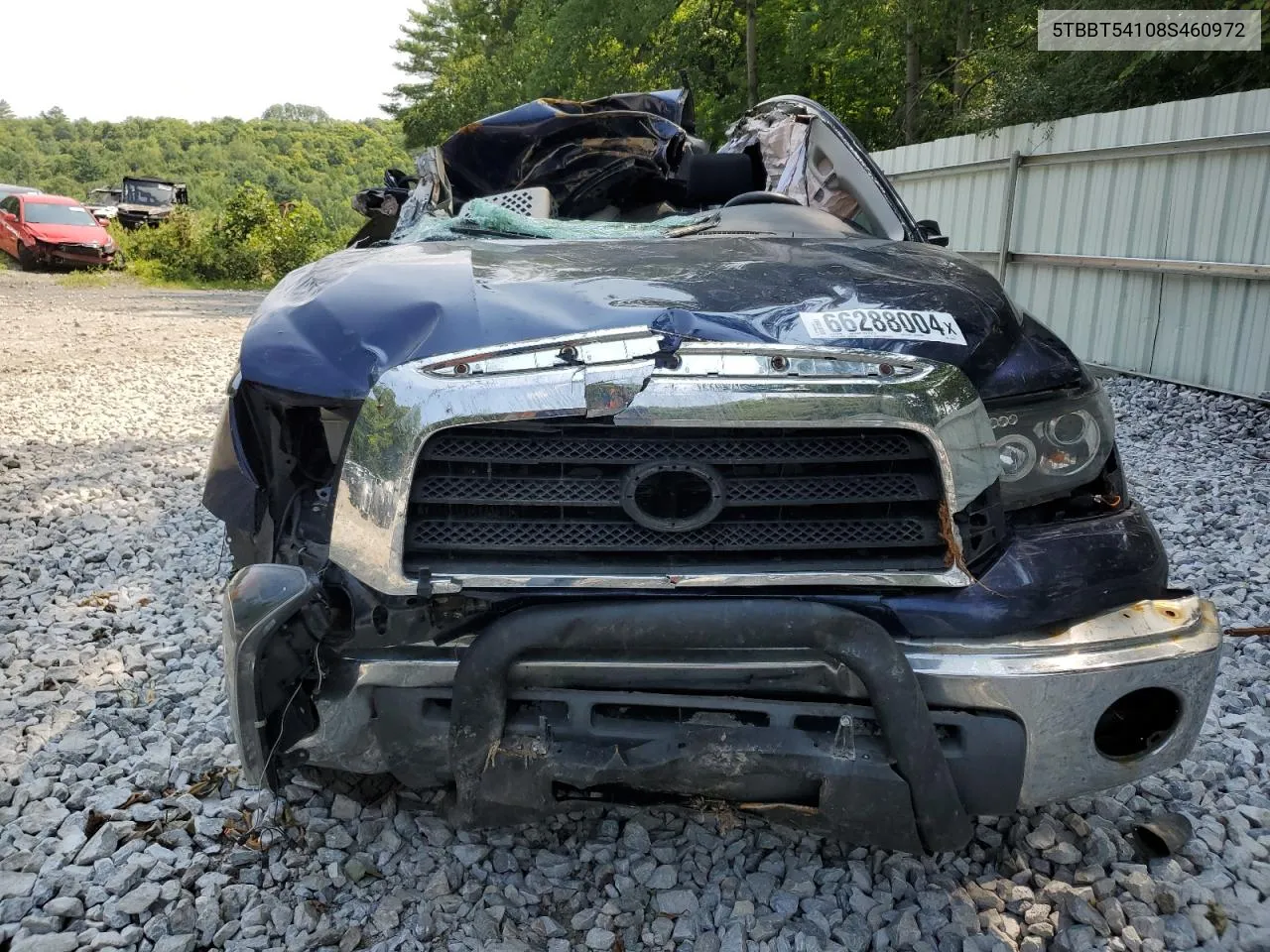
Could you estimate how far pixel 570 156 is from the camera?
4227mm

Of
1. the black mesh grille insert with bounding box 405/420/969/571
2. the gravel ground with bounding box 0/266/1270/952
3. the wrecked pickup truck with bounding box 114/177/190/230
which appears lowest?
the gravel ground with bounding box 0/266/1270/952

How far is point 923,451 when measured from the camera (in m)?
1.84

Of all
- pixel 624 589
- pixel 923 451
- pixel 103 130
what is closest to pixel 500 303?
pixel 624 589

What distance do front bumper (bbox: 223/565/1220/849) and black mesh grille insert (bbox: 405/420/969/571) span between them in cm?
13

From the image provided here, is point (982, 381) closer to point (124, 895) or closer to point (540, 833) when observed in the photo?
point (540, 833)

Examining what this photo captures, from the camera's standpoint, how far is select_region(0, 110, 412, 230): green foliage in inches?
2373

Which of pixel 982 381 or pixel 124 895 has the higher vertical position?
pixel 982 381

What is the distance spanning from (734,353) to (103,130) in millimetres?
88667

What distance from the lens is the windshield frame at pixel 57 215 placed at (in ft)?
70.6

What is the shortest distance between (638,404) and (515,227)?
1.60 metres

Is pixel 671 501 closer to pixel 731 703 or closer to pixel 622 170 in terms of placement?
pixel 731 703

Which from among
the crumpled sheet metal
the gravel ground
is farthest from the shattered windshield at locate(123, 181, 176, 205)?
the gravel ground

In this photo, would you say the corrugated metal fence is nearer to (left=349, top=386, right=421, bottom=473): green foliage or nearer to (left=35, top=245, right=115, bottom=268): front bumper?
(left=349, top=386, right=421, bottom=473): green foliage

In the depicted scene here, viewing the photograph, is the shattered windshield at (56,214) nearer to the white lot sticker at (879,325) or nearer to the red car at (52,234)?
the red car at (52,234)
